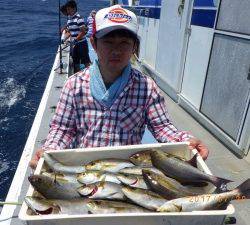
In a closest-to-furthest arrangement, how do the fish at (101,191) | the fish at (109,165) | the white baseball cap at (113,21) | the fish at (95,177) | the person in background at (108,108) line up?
the fish at (101,191)
the fish at (95,177)
the fish at (109,165)
the white baseball cap at (113,21)
the person in background at (108,108)

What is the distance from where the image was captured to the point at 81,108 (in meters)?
2.27

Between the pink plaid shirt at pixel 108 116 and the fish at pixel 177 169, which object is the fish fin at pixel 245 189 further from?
the pink plaid shirt at pixel 108 116

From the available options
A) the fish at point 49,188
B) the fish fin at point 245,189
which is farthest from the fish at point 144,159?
the fish at point 49,188

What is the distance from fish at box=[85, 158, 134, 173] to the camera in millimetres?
1806

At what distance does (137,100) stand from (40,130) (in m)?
2.90

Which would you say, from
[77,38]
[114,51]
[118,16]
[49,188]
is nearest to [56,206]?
[49,188]

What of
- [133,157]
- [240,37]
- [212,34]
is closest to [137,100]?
[133,157]

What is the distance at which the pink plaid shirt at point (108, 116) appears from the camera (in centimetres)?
225

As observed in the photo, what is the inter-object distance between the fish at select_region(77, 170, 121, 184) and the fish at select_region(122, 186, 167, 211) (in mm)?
144

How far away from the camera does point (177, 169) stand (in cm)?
179

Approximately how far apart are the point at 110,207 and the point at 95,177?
256 mm

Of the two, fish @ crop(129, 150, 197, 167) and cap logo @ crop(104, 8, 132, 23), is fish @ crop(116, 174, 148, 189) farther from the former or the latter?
cap logo @ crop(104, 8, 132, 23)

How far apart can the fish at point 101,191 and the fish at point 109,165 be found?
0.19 meters

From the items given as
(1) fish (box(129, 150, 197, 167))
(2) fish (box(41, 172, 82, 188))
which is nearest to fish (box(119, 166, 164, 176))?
(1) fish (box(129, 150, 197, 167))
